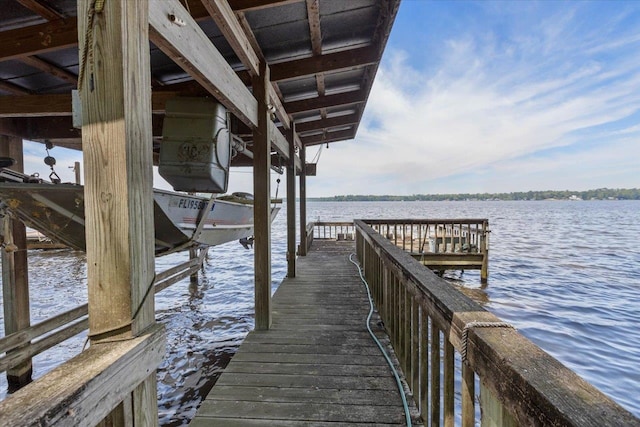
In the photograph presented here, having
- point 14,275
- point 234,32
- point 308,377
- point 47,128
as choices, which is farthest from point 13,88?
point 308,377

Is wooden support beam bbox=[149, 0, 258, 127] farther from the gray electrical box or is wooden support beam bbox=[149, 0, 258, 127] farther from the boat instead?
the boat

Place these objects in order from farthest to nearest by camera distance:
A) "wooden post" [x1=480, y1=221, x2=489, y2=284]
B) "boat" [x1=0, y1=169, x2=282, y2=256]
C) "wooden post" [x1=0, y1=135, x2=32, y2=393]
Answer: "wooden post" [x1=480, y1=221, x2=489, y2=284] → "wooden post" [x1=0, y1=135, x2=32, y2=393] → "boat" [x1=0, y1=169, x2=282, y2=256]

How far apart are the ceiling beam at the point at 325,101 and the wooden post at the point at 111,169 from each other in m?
4.08

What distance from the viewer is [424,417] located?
6.30 feet

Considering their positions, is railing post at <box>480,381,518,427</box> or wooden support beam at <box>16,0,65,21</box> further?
wooden support beam at <box>16,0,65,21</box>

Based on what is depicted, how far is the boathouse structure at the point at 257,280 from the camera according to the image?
2.85 ft

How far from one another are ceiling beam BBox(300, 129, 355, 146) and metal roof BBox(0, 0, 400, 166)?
2.91 m

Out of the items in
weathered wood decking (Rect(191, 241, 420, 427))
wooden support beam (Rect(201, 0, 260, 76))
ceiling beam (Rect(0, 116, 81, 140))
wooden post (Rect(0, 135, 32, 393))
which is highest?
wooden support beam (Rect(201, 0, 260, 76))

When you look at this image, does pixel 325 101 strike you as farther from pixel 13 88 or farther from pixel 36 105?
pixel 13 88

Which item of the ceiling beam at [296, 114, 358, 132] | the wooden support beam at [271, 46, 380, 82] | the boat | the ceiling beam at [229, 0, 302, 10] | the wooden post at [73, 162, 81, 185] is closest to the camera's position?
the ceiling beam at [229, 0, 302, 10]

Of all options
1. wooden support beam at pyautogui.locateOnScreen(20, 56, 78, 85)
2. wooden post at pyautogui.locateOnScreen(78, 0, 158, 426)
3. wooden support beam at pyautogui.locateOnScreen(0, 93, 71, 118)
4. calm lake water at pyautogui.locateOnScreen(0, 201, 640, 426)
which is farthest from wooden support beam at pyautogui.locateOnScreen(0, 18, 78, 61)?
calm lake water at pyautogui.locateOnScreen(0, 201, 640, 426)

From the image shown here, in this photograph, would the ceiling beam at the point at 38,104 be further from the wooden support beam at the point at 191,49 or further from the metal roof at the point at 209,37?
the wooden support beam at the point at 191,49

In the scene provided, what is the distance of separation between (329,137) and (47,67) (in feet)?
18.6

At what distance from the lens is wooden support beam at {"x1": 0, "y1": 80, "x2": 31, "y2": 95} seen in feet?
10.6
